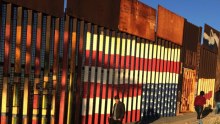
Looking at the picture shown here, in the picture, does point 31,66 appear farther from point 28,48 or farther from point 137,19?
point 137,19

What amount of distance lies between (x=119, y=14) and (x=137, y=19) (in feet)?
5.30

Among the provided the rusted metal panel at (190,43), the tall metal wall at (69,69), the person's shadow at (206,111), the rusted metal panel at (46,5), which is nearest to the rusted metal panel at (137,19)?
the tall metal wall at (69,69)

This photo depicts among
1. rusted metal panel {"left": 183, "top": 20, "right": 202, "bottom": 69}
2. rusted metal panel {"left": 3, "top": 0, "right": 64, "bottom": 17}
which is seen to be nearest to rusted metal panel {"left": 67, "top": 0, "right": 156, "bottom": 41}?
rusted metal panel {"left": 3, "top": 0, "right": 64, "bottom": 17}

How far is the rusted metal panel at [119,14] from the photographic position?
14295 mm

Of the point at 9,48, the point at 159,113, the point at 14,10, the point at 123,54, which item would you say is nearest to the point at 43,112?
the point at 9,48

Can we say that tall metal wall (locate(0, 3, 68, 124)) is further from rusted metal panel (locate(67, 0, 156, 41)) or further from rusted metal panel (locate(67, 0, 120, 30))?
rusted metal panel (locate(67, 0, 156, 41))

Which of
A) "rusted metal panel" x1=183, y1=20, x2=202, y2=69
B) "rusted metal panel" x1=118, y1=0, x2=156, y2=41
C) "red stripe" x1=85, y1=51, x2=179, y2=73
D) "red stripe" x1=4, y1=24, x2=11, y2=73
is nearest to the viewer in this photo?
"red stripe" x1=4, y1=24, x2=11, y2=73

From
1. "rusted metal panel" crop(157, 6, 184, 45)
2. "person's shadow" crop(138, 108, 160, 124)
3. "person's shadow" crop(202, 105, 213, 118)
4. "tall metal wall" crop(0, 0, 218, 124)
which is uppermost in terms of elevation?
"rusted metal panel" crop(157, 6, 184, 45)

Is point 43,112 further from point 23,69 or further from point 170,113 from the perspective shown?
point 170,113

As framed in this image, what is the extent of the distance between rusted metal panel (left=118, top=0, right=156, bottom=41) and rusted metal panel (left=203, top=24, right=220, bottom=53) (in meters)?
8.68

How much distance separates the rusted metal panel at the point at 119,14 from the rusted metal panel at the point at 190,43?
466 cm

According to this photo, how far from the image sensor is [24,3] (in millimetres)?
11930

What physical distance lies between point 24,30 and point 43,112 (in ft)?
8.70

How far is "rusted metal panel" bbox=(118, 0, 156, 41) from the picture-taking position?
1683 centimetres
